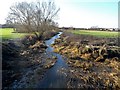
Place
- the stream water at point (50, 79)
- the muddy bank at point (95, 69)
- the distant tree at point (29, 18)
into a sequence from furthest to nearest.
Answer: the distant tree at point (29, 18), the muddy bank at point (95, 69), the stream water at point (50, 79)

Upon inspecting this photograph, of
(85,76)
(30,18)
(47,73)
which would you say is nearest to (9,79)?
(47,73)

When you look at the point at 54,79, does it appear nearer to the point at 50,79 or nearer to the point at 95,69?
the point at 50,79

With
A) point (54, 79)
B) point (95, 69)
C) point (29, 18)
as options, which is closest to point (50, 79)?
point (54, 79)

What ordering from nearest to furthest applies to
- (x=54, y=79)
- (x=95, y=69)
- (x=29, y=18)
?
(x=54, y=79)
(x=95, y=69)
(x=29, y=18)

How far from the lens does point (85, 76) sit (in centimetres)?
1397

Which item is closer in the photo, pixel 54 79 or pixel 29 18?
pixel 54 79

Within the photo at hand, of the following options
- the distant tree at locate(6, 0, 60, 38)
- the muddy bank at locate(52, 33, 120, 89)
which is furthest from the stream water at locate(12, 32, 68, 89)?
the distant tree at locate(6, 0, 60, 38)

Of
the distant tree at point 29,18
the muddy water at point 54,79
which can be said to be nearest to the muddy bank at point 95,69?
the muddy water at point 54,79

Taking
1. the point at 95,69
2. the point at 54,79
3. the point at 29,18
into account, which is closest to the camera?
the point at 54,79

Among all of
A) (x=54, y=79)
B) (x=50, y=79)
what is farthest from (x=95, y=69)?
(x=50, y=79)

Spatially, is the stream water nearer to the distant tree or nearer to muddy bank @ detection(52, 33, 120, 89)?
muddy bank @ detection(52, 33, 120, 89)

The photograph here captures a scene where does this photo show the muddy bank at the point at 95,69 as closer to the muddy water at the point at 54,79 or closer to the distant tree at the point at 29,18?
the muddy water at the point at 54,79

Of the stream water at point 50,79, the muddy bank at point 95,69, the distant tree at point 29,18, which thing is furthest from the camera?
the distant tree at point 29,18

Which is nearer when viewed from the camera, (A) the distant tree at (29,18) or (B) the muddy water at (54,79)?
(B) the muddy water at (54,79)
